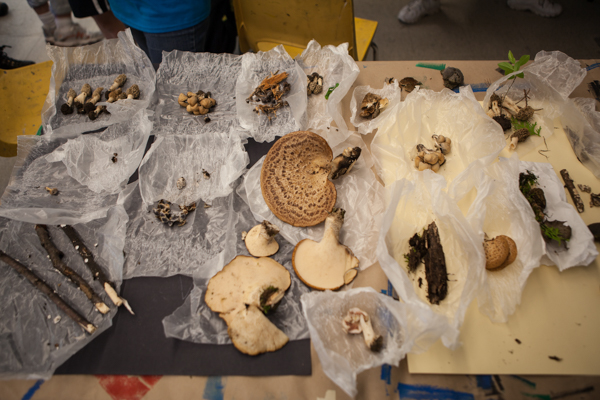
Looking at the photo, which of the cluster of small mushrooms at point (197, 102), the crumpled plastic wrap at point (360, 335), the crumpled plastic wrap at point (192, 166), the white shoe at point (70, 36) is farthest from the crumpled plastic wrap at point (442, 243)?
the white shoe at point (70, 36)

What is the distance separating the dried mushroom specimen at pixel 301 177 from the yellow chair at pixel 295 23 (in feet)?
3.64

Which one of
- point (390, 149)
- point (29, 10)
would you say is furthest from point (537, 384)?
point (29, 10)

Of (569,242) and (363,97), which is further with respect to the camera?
(363,97)

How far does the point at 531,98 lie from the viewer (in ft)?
6.61

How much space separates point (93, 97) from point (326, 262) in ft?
6.02

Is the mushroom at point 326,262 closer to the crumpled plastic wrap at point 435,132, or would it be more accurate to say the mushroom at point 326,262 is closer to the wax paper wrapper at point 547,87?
the crumpled plastic wrap at point 435,132

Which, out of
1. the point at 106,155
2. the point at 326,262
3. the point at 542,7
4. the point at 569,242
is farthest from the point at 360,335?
the point at 542,7

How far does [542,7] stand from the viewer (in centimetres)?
389

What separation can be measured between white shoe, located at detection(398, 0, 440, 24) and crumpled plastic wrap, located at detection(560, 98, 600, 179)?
2522 millimetres

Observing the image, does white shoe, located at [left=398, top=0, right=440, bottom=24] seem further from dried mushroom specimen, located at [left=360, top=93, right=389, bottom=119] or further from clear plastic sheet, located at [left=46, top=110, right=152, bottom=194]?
clear plastic sheet, located at [left=46, top=110, right=152, bottom=194]

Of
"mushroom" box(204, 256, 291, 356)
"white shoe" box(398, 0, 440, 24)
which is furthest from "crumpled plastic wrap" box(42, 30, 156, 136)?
"white shoe" box(398, 0, 440, 24)

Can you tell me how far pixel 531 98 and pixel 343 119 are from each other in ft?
3.93

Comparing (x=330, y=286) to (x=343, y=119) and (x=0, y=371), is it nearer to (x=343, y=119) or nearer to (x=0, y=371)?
(x=343, y=119)

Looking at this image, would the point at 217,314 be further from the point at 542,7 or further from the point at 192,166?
the point at 542,7
